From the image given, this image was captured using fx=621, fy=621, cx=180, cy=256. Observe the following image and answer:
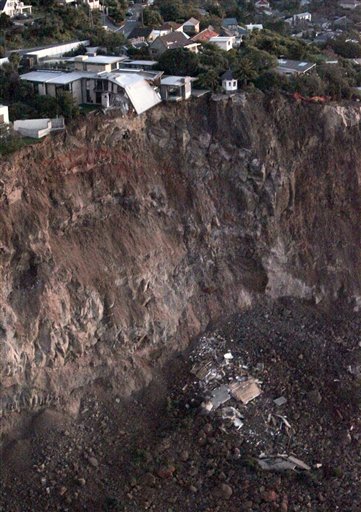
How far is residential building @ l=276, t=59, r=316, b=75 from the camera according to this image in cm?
3335

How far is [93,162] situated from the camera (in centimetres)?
2562

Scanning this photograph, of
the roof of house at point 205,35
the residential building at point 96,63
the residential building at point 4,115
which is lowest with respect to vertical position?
the residential building at point 4,115

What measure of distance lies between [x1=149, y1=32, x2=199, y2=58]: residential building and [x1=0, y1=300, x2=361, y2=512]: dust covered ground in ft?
53.9

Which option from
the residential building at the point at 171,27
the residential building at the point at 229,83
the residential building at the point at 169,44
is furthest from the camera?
the residential building at the point at 171,27

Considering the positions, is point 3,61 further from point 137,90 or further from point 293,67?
point 293,67

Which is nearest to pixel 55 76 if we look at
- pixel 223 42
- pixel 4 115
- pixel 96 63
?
pixel 96 63

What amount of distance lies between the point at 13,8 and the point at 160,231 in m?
22.8

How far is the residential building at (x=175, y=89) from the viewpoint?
28844mm

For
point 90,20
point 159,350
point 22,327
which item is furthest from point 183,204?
point 90,20

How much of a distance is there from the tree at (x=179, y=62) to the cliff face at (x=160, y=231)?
334 cm

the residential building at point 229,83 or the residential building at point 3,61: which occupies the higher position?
the residential building at point 3,61

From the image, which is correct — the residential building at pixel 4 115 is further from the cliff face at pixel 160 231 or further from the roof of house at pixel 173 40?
the roof of house at pixel 173 40

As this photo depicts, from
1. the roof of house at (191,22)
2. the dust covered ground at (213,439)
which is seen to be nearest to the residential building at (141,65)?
the roof of house at (191,22)

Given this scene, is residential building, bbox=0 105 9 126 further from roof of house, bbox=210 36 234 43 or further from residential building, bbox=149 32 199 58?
roof of house, bbox=210 36 234 43
